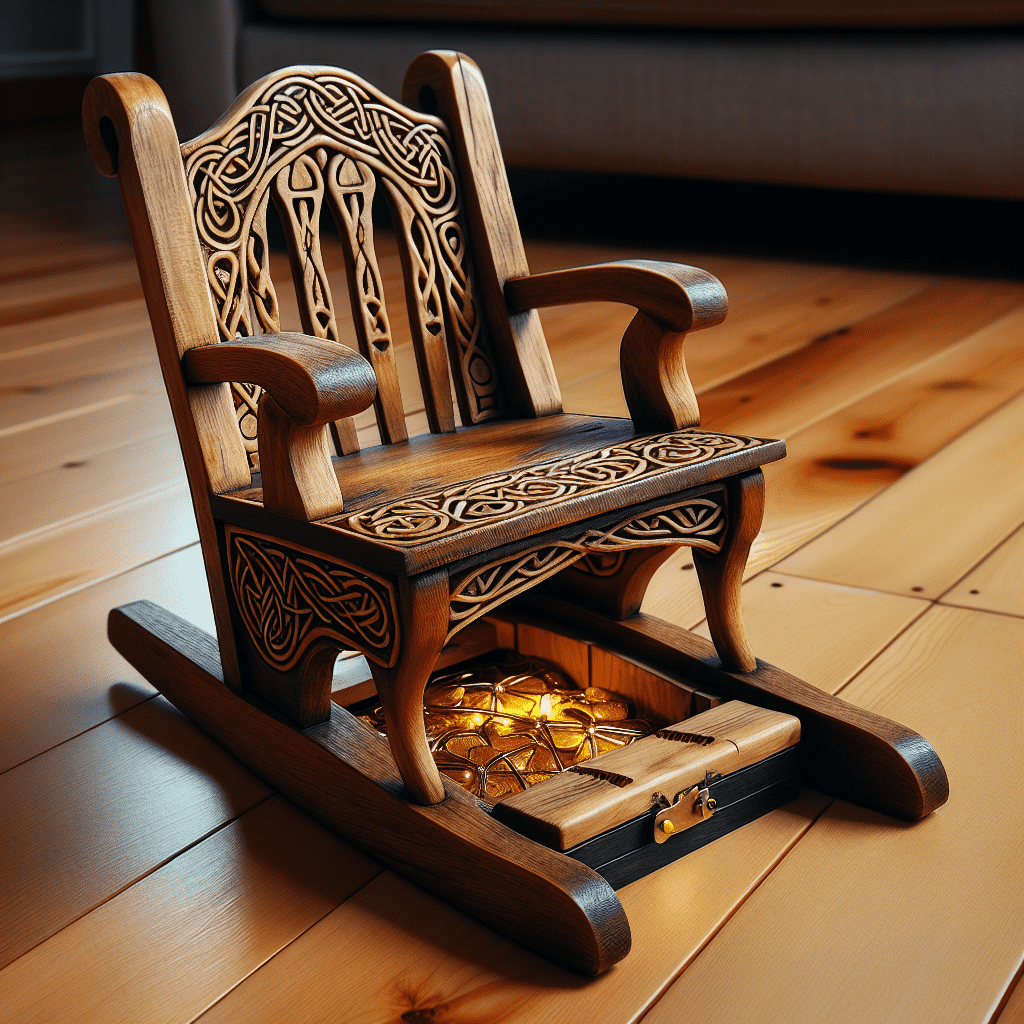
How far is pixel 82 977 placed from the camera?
2.30ft

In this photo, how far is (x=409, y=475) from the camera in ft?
2.85

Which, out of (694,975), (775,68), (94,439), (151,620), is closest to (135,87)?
(151,620)

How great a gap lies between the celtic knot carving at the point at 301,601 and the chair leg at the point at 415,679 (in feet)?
0.04

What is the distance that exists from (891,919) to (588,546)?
0.29 metres

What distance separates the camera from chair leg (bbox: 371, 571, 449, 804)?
70 cm

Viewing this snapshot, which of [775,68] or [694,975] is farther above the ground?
[775,68]

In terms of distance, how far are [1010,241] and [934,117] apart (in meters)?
0.71

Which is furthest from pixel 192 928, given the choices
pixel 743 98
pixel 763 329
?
pixel 743 98

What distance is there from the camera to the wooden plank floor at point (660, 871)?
68 cm

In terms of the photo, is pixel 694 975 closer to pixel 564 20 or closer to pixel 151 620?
pixel 151 620

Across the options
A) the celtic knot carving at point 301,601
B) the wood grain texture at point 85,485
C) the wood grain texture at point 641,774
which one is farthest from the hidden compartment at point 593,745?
the wood grain texture at point 85,485

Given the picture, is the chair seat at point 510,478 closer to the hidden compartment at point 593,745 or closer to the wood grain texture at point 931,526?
the hidden compartment at point 593,745

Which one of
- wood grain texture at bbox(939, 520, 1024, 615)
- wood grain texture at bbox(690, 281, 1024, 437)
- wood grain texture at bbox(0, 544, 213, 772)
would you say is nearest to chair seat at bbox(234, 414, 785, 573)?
wood grain texture at bbox(0, 544, 213, 772)

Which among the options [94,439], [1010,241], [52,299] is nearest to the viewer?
[94,439]
